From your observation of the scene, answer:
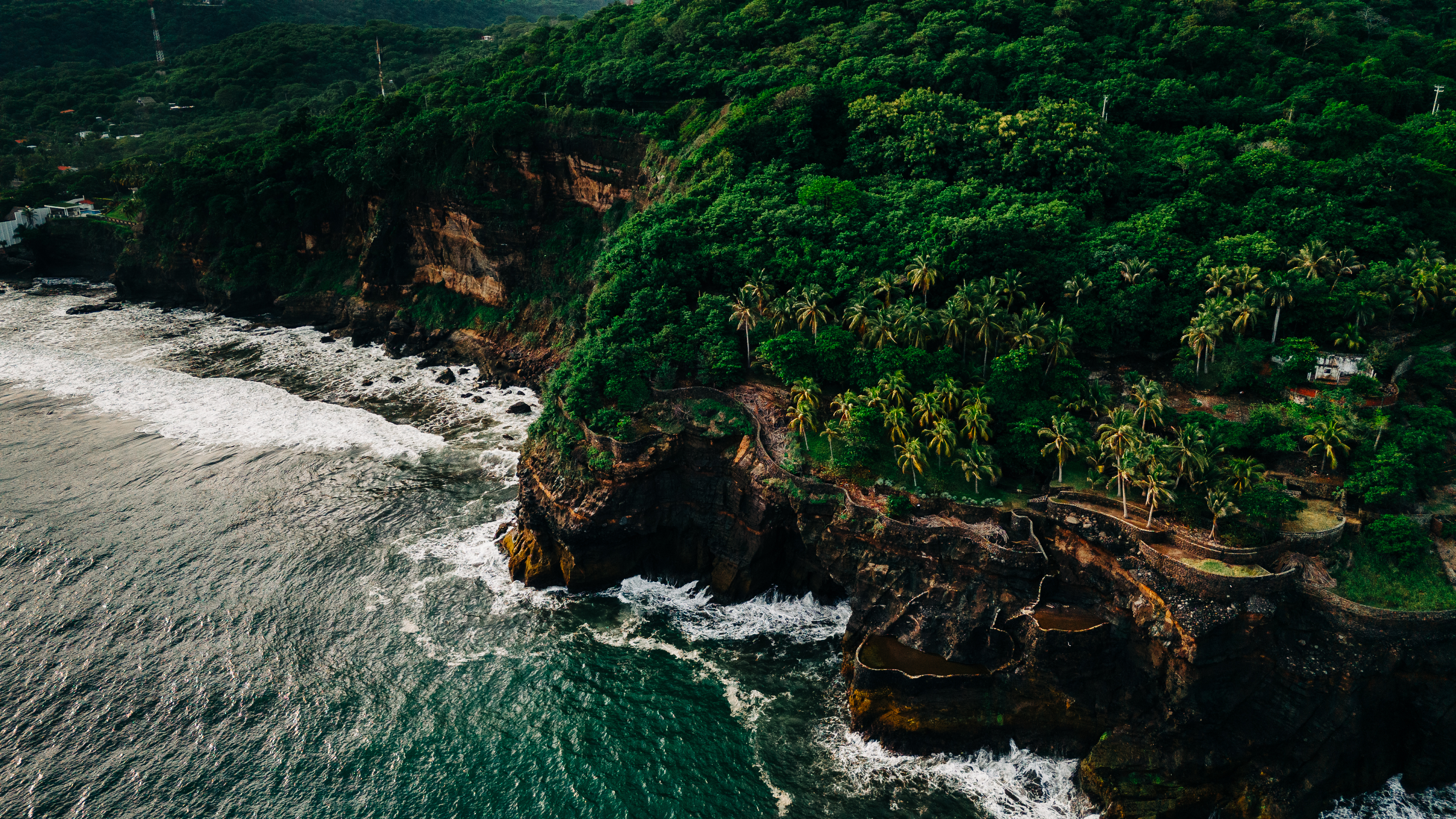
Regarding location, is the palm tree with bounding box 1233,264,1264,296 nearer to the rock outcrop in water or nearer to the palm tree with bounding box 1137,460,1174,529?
the palm tree with bounding box 1137,460,1174,529

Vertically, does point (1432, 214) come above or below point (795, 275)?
above

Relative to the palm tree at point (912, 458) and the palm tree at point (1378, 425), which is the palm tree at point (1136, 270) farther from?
the palm tree at point (912, 458)

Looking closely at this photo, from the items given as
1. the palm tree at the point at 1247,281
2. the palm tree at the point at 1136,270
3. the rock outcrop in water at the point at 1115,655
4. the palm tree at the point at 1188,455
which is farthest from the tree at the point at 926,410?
the palm tree at the point at 1247,281

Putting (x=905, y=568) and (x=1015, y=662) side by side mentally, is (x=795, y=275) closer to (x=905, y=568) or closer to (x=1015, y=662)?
(x=905, y=568)

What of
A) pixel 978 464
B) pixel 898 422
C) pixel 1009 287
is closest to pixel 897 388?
pixel 898 422

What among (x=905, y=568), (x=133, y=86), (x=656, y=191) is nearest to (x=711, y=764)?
(x=905, y=568)

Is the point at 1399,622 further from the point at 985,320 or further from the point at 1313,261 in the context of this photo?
the point at 985,320

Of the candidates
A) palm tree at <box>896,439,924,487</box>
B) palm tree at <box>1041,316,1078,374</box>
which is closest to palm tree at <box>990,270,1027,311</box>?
palm tree at <box>1041,316,1078,374</box>
